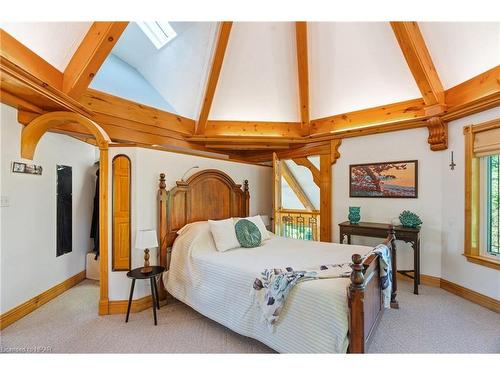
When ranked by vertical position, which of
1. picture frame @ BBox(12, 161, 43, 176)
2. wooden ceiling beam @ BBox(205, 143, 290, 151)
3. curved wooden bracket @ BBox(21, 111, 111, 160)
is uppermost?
wooden ceiling beam @ BBox(205, 143, 290, 151)

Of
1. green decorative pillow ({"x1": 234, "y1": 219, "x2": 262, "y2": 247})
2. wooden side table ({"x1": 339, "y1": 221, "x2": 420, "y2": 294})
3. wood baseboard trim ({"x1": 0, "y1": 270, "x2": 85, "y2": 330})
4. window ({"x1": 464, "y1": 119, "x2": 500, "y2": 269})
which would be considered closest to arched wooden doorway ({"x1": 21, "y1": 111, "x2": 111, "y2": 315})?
wood baseboard trim ({"x1": 0, "y1": 270, "x2": 85, "y2": 330})

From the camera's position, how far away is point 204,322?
256cm

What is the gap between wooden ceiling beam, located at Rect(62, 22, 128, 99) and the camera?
8.14ft

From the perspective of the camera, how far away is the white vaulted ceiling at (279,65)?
2895mm

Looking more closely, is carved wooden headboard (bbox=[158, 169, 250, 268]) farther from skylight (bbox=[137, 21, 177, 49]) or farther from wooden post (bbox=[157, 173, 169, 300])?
skylight (bbox=[137, 21, 177, 49])

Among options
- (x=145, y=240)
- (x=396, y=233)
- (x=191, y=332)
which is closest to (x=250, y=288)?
(x=191, y=332)

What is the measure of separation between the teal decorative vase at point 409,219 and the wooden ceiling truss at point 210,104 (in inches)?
40.1

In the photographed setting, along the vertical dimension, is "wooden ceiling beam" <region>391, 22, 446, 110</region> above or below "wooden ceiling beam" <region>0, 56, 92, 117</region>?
above

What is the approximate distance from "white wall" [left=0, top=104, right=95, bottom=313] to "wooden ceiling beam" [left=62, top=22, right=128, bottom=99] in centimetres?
66

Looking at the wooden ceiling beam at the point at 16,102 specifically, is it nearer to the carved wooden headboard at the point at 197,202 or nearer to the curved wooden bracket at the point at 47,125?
the curved wooden bracket at the point at 47,125

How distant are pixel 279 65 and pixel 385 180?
100 inches

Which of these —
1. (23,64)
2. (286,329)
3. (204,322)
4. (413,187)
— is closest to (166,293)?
(204,322)

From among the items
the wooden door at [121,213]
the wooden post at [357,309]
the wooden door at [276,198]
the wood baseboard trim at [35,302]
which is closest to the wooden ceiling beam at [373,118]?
the wooden door at [276,198]
